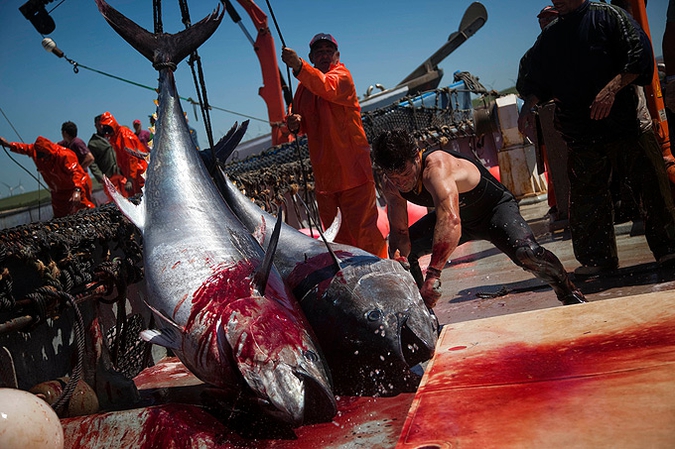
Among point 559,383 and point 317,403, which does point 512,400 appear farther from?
point 317,403

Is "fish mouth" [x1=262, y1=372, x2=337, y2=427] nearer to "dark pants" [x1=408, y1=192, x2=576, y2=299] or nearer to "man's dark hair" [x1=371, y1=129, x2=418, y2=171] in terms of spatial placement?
"man's dark hair" [x1=371, y1=129, x2=418, y2=171]

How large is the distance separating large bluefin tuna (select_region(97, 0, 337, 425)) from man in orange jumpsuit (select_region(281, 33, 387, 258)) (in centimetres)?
170

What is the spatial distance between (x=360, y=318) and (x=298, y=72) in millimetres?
2860

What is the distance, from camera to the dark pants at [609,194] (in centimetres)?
435

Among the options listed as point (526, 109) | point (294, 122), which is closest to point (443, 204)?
point (526, 109)

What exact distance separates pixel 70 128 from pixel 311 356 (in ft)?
32.9

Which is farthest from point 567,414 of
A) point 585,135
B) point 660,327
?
point 585,135

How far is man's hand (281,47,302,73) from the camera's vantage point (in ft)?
16.4

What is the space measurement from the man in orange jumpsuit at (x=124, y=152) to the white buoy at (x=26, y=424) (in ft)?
28.9

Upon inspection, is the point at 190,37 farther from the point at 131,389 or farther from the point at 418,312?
the point at 418,312

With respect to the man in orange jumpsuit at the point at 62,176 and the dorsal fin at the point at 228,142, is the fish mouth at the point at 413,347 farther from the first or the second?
the man in orange jumpsuit at the point at 62,176

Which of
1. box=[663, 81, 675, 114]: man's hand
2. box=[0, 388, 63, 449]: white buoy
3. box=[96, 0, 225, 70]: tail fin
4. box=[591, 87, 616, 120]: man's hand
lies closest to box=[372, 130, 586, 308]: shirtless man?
box=[591, 87, 616, 120]: man's hand

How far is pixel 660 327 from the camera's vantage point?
5.49ft

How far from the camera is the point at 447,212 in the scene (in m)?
3.57
